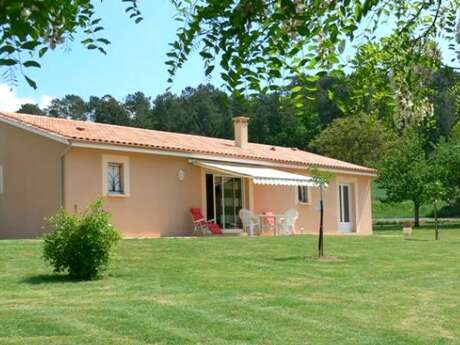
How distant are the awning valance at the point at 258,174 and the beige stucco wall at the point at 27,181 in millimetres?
6678

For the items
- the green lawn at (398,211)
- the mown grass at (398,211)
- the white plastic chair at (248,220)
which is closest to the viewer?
the white plastic chair at (248,220)

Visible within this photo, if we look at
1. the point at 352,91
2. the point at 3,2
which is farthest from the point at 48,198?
the point at 3,2

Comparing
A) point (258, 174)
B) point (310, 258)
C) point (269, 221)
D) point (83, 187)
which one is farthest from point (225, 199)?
point (310, 258)

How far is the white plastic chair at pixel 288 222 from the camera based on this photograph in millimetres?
32091

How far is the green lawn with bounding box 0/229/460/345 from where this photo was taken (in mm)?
10484

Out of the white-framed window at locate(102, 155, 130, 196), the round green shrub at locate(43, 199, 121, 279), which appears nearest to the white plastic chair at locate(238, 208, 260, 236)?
the white-framed window at locate(102, 155, 130, 196)

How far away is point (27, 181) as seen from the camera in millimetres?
26531

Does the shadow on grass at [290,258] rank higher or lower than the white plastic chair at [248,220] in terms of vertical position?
lower

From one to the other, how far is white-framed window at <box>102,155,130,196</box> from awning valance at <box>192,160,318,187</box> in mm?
3805

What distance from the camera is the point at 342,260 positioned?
21.0 meters

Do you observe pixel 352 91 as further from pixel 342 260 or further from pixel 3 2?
pixel 342 260

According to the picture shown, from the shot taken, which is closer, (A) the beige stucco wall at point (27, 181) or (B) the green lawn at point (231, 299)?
(B) the green lawn at point (231, 299)

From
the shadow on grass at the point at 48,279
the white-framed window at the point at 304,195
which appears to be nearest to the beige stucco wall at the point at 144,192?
the white-framed window at the point at 304,195

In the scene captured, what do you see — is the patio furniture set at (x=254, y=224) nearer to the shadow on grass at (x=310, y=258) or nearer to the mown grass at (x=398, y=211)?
the shadow on grass at (x=310, y=258)
